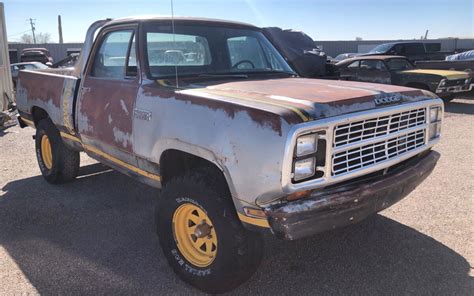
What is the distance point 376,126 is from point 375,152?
18 centimetres

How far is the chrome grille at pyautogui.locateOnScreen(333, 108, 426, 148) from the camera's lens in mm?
2643

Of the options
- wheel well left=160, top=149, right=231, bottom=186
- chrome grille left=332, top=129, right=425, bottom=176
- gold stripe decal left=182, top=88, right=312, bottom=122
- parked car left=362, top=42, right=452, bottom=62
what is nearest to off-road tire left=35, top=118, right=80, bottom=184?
wheel well left=160, top=149, right=231, bottom=186

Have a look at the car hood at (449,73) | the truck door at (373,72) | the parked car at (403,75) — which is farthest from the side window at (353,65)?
the car hood at (449,73)

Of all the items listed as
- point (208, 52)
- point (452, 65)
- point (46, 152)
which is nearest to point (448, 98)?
point (452, 65)

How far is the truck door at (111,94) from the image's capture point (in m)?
3.63

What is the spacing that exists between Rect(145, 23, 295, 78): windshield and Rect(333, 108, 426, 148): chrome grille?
147 cm

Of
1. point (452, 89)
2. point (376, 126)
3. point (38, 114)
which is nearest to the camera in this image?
point (376, 126)

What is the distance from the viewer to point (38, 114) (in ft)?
18.3

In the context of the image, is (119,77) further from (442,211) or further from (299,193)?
(442,211)

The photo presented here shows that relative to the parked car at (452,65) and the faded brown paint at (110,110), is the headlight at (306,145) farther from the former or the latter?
the parked car at (452,65)

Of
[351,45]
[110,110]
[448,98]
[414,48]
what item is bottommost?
[448,98]

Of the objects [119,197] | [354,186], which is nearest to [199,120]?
[354,186]

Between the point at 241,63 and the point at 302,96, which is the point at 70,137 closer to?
the point at 241,63

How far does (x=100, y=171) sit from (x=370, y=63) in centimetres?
917
